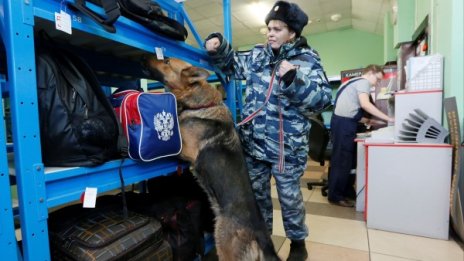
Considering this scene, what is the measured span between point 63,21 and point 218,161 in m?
0.88

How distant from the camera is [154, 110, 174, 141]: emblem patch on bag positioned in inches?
42.5

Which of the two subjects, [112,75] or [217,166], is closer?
[217,166]

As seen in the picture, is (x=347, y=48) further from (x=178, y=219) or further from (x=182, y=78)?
(x=178, y=219)

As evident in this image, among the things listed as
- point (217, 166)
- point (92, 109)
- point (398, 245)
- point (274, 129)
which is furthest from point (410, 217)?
point (92, 109)

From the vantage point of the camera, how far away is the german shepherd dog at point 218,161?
1296 mm

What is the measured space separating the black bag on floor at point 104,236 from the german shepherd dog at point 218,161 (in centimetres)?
33

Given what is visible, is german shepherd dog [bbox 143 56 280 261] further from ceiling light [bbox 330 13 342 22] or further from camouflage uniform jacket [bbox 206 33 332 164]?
ceiling light [bbox 330 13 342 22]

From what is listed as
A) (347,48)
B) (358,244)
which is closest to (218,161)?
(358,244)

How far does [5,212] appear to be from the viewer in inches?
28.1

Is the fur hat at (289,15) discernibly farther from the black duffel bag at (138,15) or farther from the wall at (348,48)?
the wall at (348,48)

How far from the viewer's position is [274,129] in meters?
1.65

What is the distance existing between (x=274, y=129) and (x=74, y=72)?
1.13 m

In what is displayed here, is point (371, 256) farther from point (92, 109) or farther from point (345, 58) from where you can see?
point (345, 58)

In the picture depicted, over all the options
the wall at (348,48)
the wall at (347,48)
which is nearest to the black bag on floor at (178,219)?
the wall at (347,48)
